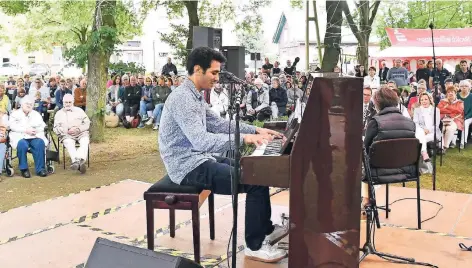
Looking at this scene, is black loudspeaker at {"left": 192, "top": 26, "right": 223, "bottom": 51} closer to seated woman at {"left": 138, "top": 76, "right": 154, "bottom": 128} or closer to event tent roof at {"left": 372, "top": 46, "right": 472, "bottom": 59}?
seated woman at {"left": 138, "top": 76, "right": 154, "bottom": 128}

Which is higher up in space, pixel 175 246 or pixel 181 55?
pixel 181 55

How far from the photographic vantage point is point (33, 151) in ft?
21.6

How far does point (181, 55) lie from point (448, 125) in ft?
32.3

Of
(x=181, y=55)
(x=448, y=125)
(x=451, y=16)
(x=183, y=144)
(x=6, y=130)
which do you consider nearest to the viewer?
(x=183, y=144)

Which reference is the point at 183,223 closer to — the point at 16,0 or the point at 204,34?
the point at 204,34

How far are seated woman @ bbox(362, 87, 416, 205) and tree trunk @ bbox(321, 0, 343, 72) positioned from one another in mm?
3551

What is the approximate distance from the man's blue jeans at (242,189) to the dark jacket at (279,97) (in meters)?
7.44

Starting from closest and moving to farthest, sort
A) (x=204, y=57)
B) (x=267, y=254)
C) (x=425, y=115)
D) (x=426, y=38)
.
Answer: (x=204, y=57)
(x=267, y=254)
(x=425, y=115)
(x=426, y=38)

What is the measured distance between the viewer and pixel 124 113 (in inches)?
470

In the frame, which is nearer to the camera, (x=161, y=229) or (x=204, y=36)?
(x=161, y=229)

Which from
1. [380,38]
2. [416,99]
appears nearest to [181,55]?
[416,99]

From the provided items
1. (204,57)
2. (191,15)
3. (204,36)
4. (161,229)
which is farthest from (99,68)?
(191,15)

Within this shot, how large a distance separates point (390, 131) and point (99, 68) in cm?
611

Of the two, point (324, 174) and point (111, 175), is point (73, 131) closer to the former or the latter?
point (111, 175)
